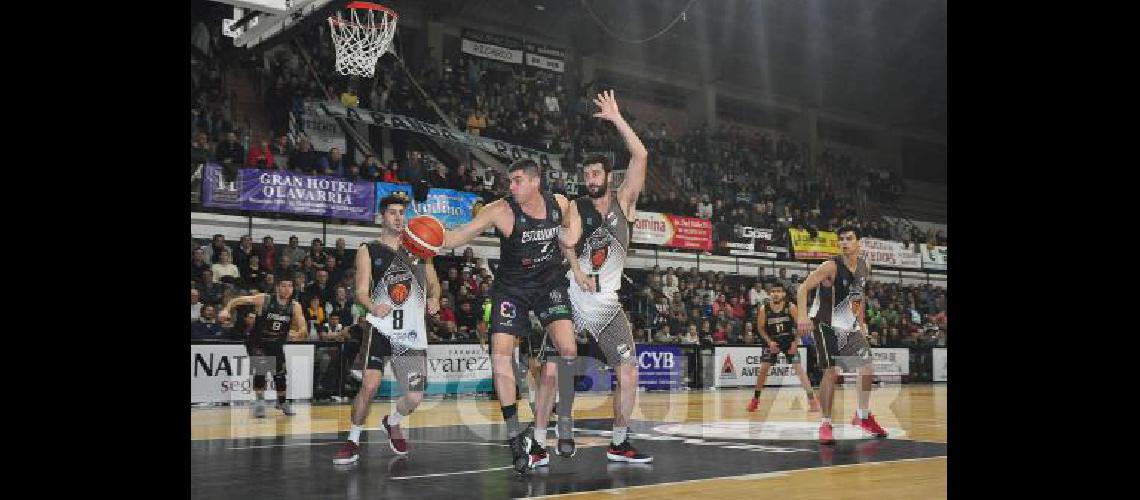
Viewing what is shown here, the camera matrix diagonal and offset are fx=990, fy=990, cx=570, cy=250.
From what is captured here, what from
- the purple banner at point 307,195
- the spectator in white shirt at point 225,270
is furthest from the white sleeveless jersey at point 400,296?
the purple banner at point 307,195

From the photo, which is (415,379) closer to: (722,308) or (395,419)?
(395,419)

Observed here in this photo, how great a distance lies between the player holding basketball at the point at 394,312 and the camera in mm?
8164

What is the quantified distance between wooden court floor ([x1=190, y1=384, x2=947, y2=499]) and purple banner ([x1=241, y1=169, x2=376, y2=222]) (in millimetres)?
4749

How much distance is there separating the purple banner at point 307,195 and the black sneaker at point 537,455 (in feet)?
41.0

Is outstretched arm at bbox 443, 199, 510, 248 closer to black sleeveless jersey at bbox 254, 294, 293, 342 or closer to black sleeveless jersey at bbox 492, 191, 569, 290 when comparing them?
black sleeveless jersey at bbox 492, 191, 569, 290

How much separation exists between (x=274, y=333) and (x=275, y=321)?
0.64 ft

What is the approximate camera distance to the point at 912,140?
126 feet

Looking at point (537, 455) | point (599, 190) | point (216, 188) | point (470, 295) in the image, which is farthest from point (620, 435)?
point (216, 188)

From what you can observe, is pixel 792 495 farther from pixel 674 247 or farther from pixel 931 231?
pixel 931 231

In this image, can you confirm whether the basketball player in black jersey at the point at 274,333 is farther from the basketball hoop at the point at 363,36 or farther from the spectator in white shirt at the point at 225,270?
→ the basketball hoop at the point at 363,36

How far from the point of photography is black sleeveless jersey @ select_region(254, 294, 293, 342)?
45.2 ft

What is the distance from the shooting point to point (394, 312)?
8359 millimetres

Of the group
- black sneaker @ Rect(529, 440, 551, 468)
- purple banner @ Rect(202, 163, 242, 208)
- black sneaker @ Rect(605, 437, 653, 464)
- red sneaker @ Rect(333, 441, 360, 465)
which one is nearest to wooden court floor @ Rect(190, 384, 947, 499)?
black sneaker @ Rect(605, 437, 653, 464)
